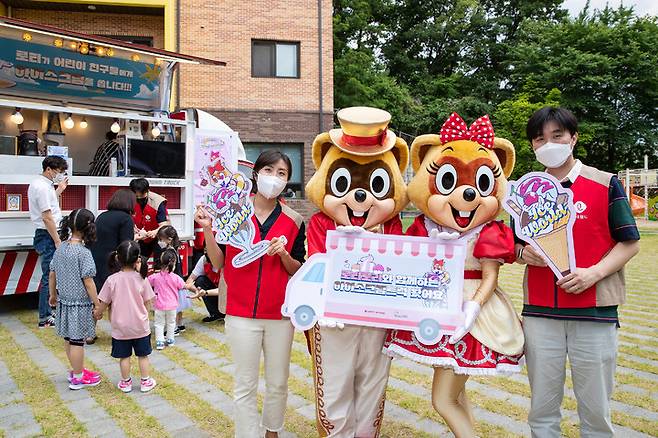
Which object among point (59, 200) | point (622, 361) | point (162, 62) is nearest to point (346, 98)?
point (162, 62)

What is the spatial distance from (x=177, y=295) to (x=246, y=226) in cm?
302

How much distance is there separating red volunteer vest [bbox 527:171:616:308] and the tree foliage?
58.6 ft

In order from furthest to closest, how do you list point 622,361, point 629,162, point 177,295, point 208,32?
1. point 629,162
2. point 208,32
3. point 177,295
4. point 622,361

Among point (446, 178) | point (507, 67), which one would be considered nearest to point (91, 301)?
→ point (446, 178)

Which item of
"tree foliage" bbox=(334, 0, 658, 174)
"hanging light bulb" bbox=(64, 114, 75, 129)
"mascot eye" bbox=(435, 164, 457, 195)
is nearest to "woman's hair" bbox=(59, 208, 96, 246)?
"mascot eye" bbox=(435, 164, 457, 195)

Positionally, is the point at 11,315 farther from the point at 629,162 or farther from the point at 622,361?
the point at 629,162

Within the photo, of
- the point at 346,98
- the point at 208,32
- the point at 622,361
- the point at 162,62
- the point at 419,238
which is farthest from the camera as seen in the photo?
the point at 346,98

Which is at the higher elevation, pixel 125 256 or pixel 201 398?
pixel 125 256

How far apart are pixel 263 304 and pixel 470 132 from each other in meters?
1.53

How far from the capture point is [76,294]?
4508 mm

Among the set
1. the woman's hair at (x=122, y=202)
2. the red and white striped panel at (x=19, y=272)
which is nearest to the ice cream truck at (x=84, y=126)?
the red and white striped panel at (x=19, y=272)

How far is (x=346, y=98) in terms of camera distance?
68.4 ft

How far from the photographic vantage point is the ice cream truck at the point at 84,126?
6473 mm

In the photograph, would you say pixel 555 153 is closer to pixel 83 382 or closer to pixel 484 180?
pixel 484 180
